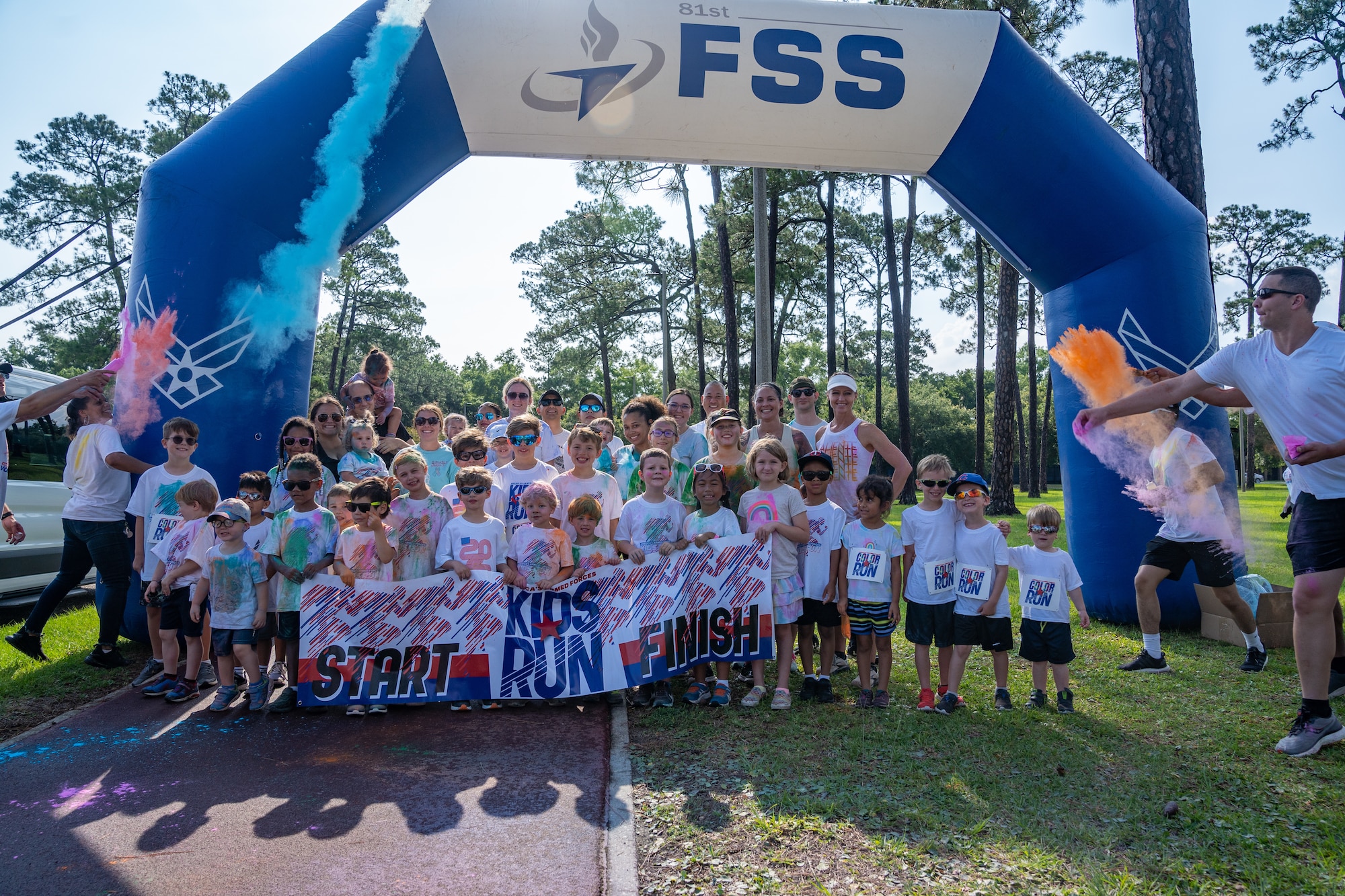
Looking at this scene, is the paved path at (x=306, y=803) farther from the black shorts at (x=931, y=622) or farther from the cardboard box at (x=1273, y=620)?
the cardboard box at (x=1273, y=620)

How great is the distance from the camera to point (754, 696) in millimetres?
5062

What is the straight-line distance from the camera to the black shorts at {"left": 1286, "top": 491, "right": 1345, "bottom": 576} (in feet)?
13.0

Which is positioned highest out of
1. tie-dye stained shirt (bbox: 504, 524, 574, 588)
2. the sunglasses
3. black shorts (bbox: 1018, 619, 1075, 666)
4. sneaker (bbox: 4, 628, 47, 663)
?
the sunglasses

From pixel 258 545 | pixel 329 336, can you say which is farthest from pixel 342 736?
pixel 329 336

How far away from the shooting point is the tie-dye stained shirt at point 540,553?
505 cm

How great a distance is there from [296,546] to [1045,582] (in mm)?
4648

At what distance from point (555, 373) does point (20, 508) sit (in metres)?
30.5

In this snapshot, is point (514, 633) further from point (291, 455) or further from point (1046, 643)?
point (1046, 643)

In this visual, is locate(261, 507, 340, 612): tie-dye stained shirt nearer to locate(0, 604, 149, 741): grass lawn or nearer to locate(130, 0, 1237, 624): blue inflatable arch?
locate(130, 0, 1237, 624): blue inflatable arch

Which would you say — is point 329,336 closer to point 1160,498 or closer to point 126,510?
point 126,510

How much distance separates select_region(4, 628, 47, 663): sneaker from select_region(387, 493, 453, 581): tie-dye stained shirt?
10.2 ft

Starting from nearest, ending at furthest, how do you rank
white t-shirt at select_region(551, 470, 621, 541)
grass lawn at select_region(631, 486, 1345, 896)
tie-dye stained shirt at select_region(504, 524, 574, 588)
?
grass lawn at select_region(631, 486, 1345, 896), tie-dye stained shirt at select_region(504, 524, 574, 588), white t-shirt at select_region(551, 470, 621, 541)

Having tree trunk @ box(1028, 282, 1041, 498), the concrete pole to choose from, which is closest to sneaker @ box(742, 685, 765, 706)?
the concrete pole

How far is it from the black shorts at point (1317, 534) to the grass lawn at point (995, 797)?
0.93m
